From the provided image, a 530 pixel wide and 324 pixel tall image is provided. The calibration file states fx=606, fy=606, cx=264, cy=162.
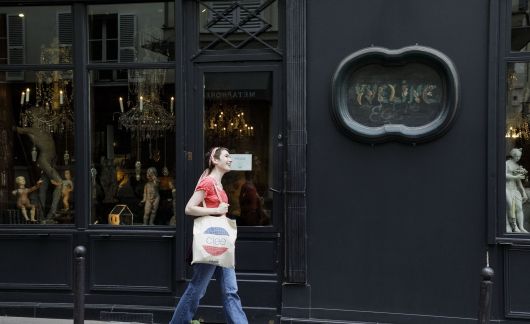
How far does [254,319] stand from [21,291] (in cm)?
284

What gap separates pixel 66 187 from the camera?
741 cm

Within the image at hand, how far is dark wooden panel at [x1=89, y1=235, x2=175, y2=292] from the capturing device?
23.0 ft

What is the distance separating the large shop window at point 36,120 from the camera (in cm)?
738

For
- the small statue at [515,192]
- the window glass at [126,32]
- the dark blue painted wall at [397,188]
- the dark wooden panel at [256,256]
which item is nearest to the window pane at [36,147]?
the window glass at [126,32]

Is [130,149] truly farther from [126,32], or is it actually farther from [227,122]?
[126,32]

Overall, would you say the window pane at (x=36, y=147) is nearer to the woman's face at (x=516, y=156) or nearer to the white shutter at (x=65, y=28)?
the white shutter at (x=65, y=28)

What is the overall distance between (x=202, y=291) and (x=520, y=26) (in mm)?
4280

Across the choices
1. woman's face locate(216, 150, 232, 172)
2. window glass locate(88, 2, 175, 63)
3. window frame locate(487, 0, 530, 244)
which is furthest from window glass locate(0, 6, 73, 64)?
window frame locate(487, 0, 530, 244)

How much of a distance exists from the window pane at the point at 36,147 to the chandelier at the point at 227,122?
175 cm

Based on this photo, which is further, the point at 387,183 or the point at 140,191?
the point at 140,191

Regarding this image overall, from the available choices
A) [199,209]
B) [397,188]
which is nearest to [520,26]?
[397,188]

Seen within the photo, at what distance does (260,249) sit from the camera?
6898 mm

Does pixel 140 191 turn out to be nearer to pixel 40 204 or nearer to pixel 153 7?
pixel 40 204

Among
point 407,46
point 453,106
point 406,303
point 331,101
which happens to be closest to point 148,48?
point 331,101
